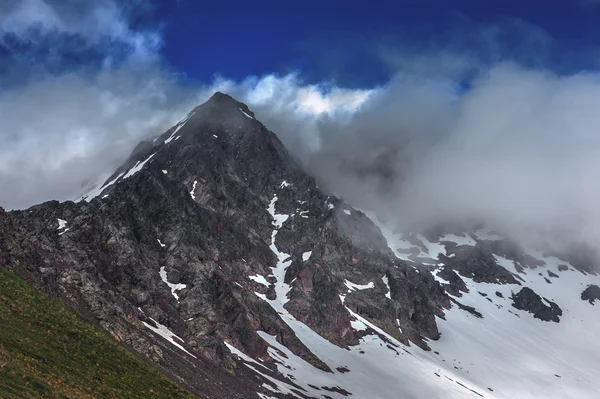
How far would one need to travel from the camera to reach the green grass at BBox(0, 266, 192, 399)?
2628 centimetres

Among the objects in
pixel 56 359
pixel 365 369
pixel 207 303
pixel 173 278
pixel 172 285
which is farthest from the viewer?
pixel 365 369

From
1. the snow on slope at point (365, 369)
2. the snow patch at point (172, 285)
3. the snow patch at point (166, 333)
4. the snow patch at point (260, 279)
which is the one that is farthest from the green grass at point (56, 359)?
the snow patch at point (260, 279)

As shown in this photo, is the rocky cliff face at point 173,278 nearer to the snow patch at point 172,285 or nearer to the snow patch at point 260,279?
the snow patch at point 172,285

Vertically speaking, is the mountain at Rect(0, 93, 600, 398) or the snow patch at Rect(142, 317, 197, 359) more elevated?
the mountain at Rect(0, 93, 600, 398)

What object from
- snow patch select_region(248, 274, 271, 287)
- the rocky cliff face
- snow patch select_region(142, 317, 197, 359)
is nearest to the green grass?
the rocky cliff face

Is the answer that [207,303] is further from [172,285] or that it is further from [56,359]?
[56,359]

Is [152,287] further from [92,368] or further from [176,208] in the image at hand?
[92,368]

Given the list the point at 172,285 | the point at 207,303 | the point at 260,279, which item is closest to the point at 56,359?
the point at 207,303

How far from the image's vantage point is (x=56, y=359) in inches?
1283

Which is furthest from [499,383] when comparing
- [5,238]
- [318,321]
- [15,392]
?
[15,392]

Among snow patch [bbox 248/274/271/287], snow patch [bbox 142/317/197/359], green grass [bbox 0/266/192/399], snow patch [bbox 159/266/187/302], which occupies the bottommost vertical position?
snow patch [bbox 142/317/197/359]

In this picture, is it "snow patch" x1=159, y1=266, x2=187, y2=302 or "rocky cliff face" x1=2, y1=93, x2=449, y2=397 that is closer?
"rocky cliff face" x1=2, y1=93, x2=449, y2=397

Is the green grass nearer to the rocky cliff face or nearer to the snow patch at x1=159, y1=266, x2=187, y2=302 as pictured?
the rocky cliff face

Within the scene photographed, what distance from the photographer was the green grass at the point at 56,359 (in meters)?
26.3
